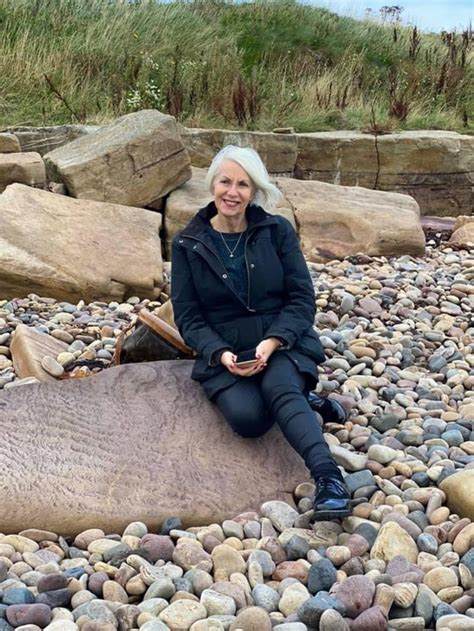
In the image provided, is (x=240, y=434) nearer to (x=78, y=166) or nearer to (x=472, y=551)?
(x=472, y=551)

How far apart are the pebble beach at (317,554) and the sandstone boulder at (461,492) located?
2 cm

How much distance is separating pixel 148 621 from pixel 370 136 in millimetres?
8364

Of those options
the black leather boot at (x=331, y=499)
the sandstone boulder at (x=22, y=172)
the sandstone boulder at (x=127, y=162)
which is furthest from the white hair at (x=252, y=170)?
the sandstone boulder at (x=22, y=172)

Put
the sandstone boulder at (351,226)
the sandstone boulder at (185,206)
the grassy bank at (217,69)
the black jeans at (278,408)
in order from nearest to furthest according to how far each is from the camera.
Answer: the black jeans at (278,408), the sandstone boulder at (185,206), the sandstone boulder at (351,226), the grassy bank at (217,69)

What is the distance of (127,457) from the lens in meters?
3.47

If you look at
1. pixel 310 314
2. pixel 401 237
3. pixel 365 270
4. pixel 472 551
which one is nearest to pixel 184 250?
pixel 310 314

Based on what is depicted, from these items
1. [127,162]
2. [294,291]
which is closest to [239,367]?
[294,291]

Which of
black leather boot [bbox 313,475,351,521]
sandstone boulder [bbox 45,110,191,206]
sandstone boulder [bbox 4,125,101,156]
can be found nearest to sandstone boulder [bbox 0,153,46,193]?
sandstone boulder [bbox 45,110,191,206]

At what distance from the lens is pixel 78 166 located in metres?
7.16

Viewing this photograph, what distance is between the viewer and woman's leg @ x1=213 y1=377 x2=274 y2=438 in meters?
3.52

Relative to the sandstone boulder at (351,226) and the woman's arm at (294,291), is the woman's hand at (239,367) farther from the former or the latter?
the sandstone boulder at (351,226)

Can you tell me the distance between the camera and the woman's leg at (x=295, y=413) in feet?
10.6

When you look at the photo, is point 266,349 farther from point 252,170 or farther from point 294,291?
point 252,170

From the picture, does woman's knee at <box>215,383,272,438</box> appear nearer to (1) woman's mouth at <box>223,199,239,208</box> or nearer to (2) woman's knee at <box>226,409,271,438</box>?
(2) woman's knee at <box>226,409,271,438</box>
